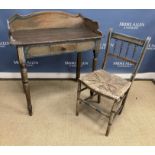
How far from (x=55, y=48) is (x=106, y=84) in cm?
55

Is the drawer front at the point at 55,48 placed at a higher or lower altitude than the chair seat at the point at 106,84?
higher

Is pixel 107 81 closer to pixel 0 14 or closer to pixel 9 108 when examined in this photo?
pixel 9 108

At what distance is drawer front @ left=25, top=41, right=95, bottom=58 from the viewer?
1.67 meters

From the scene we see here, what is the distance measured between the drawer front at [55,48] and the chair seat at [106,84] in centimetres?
28

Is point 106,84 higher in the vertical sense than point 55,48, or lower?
lower

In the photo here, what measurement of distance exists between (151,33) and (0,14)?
175 cm

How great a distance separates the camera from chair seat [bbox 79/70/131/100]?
5.54 ft

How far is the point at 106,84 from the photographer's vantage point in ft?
5.89

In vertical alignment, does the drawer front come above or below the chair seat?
above

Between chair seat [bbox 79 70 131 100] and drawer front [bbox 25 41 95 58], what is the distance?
0.92ft

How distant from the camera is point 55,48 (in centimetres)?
174

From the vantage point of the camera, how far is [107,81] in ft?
6.04

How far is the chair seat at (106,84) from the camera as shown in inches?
66.5
